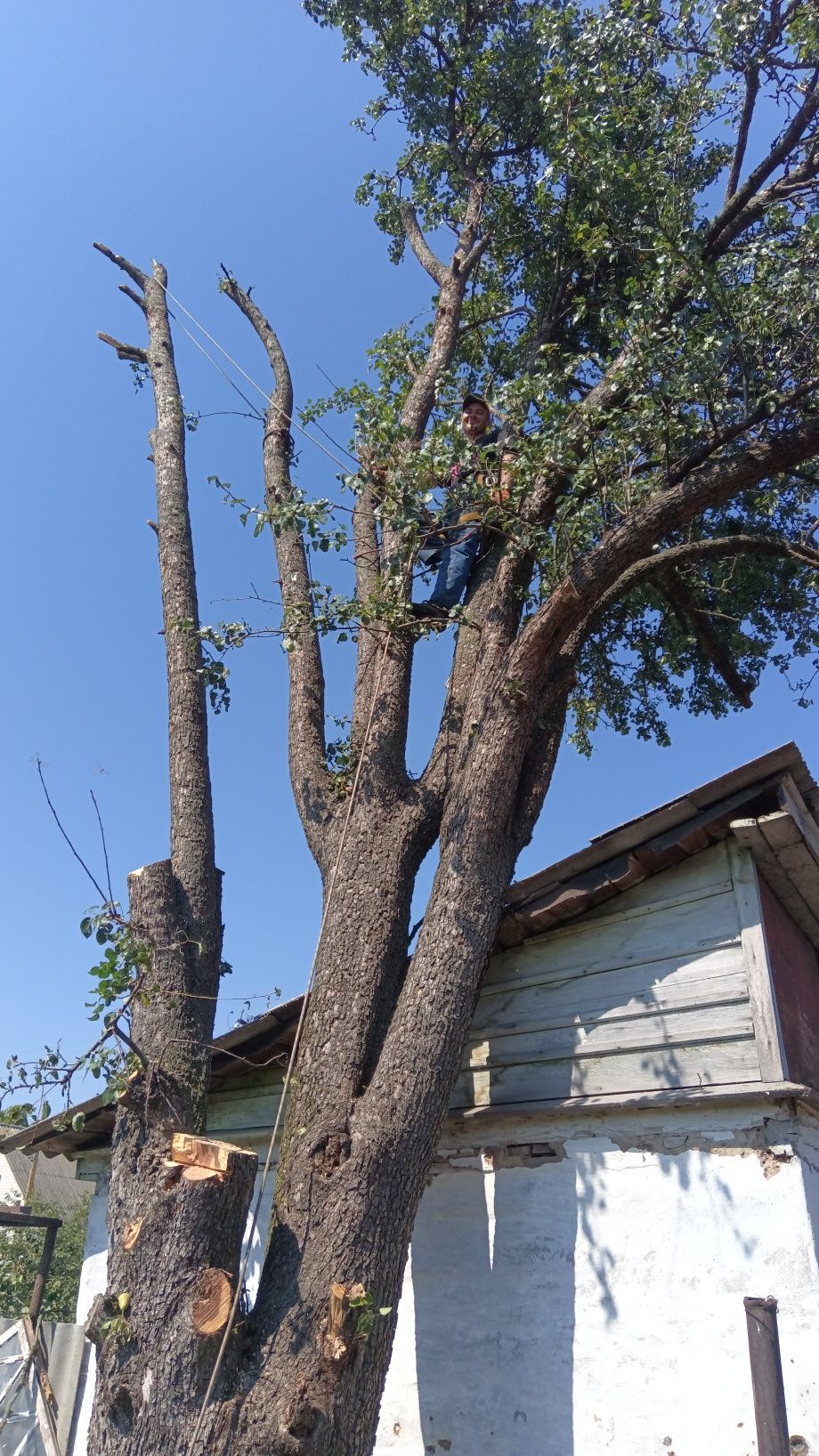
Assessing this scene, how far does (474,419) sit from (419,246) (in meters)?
2.61

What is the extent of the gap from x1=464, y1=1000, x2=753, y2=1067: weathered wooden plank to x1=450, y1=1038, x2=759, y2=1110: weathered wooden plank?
0.04 meters

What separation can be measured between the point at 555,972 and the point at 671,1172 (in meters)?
1.27

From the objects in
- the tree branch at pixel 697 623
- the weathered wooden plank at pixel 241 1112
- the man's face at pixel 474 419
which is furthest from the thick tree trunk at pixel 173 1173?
the tree branch at pixel 697 623

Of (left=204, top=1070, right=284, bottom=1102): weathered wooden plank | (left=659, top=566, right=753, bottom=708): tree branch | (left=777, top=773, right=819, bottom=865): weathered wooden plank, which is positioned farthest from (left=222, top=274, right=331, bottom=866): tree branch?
(left=659, top=566, right=753, bottom=708): tree branch

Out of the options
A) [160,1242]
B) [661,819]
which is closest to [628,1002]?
[661,819]

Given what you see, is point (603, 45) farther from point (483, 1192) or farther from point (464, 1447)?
point (464, 1447)

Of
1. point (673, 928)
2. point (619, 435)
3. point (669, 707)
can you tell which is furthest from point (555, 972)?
point (669, 707)

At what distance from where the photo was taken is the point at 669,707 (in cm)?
956

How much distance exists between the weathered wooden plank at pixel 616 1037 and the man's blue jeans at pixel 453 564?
2.64 meters

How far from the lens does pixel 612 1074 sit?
5434 mm

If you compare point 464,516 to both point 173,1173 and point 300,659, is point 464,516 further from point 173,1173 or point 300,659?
point 173,1173

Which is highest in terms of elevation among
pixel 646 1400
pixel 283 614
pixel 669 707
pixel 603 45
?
pixel 603 45

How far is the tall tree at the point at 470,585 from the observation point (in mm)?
3799

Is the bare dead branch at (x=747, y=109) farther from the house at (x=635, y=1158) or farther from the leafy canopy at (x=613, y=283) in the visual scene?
the house at (x=635, y=1158)
